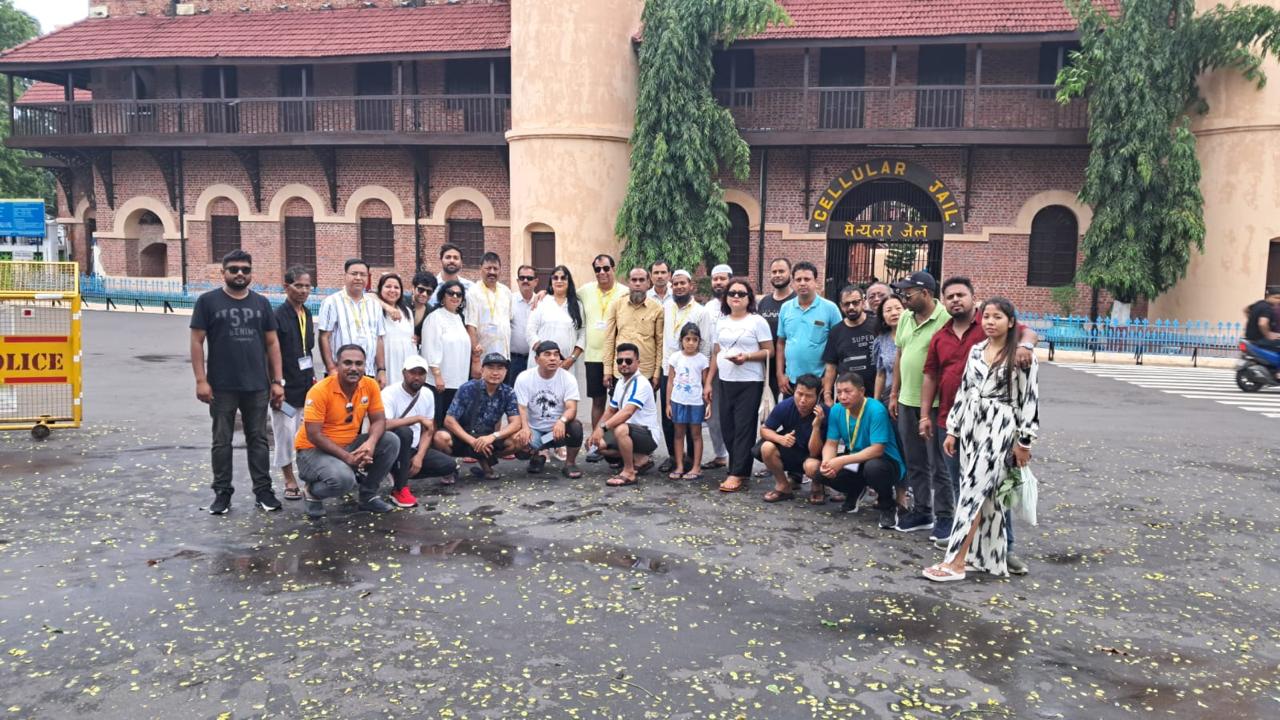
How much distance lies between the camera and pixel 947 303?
19.6 feet

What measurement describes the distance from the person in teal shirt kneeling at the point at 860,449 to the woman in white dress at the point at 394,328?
3521 millimetres

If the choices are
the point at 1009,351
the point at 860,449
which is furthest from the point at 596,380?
the point at 1009,351

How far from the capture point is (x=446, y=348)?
822 cm

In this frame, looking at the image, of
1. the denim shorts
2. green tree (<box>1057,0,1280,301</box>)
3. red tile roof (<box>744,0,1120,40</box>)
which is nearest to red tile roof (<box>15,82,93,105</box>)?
red tile roof (<box>744,0,1120,40</box>)

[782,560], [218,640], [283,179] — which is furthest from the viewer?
[283,179]

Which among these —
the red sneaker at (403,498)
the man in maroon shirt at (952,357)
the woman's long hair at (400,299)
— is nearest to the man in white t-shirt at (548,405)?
the woman's long hair at (400,299)

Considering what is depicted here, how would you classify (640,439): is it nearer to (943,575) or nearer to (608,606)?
(608,606)

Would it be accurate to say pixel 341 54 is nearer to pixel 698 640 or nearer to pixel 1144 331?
pixel 1144 331

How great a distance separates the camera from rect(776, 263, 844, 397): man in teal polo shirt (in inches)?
300

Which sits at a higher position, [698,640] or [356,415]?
[356,415]

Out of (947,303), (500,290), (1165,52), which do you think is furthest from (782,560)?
(1165,52)

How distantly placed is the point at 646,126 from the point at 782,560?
16.4 meters

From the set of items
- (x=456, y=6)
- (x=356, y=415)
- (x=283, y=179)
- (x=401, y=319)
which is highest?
(x=456, y=6)

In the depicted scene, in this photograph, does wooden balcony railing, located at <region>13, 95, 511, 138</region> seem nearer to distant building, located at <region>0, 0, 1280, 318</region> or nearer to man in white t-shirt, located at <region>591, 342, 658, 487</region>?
distant building, located at <region>0, 0, 1280, 318</region>
